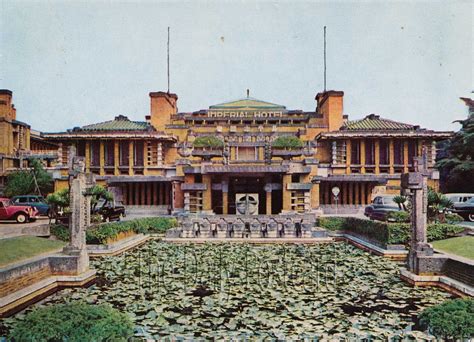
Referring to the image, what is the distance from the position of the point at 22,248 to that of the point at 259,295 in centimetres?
811

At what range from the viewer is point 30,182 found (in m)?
32.9

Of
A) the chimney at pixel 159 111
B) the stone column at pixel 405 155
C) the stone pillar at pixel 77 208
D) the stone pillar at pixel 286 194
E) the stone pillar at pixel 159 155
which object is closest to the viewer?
the stone pillar at pixel 77 208

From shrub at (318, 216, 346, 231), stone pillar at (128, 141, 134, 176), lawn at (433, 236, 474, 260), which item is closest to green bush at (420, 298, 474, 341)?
lawn at (433, 236, 474, 260)

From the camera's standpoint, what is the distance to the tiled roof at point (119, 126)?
105 feet

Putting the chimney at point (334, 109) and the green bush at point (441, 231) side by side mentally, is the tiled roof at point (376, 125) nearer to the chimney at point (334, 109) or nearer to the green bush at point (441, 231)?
the chimney at point (334, 109)

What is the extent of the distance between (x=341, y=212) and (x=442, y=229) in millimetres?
13038

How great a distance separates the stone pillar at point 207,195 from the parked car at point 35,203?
36.2ft

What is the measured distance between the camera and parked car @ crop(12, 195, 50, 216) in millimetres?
25859

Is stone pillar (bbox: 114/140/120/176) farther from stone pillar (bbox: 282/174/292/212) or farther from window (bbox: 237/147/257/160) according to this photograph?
stone pillar (bbox: 282/174/292/212)

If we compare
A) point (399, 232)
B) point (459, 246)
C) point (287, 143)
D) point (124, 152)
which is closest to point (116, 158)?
point (124, 152)

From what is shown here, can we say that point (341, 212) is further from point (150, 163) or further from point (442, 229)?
point (150, 163)

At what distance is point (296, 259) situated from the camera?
14.5m

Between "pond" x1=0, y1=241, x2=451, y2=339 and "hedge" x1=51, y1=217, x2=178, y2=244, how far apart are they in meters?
1.40

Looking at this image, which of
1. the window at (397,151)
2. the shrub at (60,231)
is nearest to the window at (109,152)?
the shrub at (60,231)
